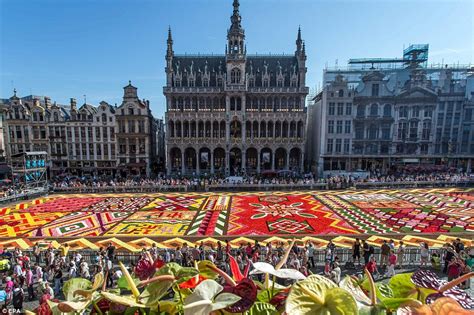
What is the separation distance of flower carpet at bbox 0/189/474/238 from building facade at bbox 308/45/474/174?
51.4 ft

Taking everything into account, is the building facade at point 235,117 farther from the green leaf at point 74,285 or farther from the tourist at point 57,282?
the green leaf at point 74,285

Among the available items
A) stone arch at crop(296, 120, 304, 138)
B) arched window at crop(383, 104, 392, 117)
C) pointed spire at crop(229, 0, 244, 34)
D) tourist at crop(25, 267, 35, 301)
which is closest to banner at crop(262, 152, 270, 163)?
stone arch at crop(296, 120, 304, 138)

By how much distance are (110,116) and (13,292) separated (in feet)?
129

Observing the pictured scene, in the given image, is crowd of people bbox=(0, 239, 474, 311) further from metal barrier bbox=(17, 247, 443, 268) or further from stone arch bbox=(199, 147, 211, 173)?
stone arch bbox=(199, 147, 211, 173)

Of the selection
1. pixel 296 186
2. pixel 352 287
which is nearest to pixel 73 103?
pixel 296 186

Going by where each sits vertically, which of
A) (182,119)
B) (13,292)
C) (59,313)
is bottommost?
(13,292)

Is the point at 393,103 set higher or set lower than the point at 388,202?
higher

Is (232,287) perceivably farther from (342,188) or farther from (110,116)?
(110,116)

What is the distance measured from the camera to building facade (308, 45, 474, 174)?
42594 millimetres

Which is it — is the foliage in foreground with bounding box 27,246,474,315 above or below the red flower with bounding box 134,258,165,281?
above

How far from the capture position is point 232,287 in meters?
1.48

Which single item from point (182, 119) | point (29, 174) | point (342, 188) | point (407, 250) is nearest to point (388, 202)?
point (342, 188)

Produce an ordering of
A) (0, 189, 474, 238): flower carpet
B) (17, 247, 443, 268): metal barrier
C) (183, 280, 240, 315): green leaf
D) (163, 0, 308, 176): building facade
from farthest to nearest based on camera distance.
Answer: (163, 0, 308, 176): building facade → (0, 189, 474, 238): flower carpet → (17, 247, 443, 268): metal barrier → (183, 280, 240, 315): green leaf

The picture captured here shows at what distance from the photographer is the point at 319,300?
45.4 inches
